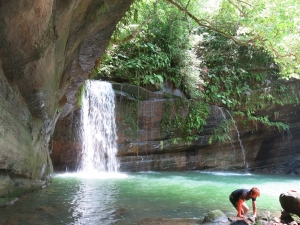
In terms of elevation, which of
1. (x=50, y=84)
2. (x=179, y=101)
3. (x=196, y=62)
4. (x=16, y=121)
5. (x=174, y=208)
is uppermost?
(x=196, y=62)

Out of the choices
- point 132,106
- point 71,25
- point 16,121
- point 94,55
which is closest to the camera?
point 16,121

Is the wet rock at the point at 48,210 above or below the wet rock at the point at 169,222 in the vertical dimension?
above

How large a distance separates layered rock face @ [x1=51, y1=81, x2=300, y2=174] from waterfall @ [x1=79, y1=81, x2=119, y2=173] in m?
0.35

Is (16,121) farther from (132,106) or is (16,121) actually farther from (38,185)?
(132,106)

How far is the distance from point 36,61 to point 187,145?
36.7 feet

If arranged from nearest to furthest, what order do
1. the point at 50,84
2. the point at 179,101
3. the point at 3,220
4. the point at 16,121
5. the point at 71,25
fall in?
1. the point at 3,220
2. the point at 16,121
3. the point at 71,25
4. the point at 50,84
5. the point at 179,101

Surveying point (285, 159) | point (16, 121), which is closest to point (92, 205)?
point (16, 121)

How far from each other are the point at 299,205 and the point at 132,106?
32.4 feet

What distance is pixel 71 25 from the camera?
6.33 m

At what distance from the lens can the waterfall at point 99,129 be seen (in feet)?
45.4

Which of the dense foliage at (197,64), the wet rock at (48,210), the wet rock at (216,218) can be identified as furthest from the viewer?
the dense foliage at (197,64)

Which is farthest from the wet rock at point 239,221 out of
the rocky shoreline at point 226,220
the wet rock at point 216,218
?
the wet rock at point 216,218

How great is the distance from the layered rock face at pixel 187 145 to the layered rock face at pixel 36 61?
6.19 m

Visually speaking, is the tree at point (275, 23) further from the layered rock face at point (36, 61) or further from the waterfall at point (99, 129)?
the waterfall at point (99, 129)
